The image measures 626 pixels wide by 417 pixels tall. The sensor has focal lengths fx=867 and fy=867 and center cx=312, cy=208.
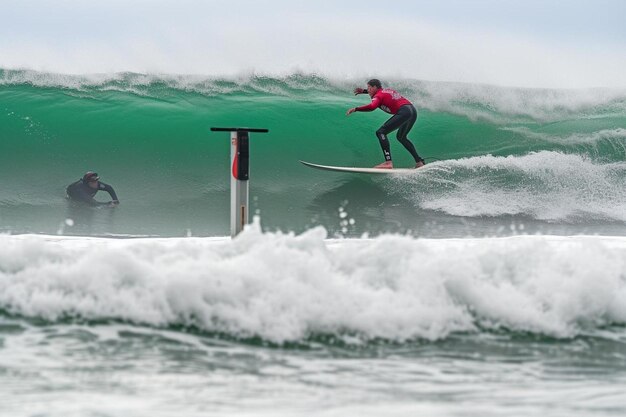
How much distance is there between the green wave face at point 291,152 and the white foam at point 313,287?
15.1ft

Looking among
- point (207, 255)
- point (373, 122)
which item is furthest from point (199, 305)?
point (373, 122)

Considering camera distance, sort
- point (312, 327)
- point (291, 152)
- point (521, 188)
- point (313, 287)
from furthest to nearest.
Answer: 1. point (291, 152)
2. point (521, 188)
3. point (313, 287)
4. point (312, 327)

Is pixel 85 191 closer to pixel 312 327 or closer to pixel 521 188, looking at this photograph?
pixel 521 188

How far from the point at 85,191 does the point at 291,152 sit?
297 centimetres

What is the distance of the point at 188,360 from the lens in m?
3.83

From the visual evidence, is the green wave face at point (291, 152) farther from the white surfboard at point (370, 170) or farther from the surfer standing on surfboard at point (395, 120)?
the surfer standing on surfboard at point (395, 120)

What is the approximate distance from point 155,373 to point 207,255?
3.38ft

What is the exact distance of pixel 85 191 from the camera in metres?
10.8

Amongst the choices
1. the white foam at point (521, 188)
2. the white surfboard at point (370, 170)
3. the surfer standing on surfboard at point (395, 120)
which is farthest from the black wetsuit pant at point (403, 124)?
the white foam at point (521, 188)

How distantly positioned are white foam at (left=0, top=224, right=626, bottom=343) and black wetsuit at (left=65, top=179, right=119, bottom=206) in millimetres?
6155

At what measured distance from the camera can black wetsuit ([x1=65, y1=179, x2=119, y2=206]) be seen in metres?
10.7

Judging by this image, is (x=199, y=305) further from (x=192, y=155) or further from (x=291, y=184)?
(x=192, y=155)

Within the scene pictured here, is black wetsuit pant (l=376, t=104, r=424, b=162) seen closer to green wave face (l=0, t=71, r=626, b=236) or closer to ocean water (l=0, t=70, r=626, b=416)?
green wave face (l=0, t=71, r=626, b=236)

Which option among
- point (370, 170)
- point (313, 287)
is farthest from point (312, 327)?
point (370, 170)
